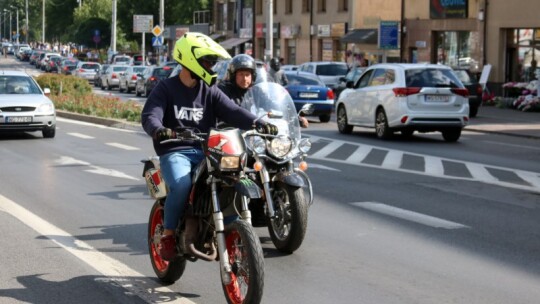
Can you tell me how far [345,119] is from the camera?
25.8 meters

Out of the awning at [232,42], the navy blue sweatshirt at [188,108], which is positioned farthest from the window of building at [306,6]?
the navy blue sweatshirt at [188,108]

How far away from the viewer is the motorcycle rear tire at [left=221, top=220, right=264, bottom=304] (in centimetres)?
640

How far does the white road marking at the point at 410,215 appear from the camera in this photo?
431 inches

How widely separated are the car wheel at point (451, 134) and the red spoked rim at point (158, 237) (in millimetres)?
16401

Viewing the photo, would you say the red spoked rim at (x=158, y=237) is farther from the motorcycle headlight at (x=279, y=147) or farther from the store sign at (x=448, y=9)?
the store sign at (x=448, y=9)

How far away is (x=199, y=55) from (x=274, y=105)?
2895 mm

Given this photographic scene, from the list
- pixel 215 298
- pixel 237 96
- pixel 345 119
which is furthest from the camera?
pixel 345 119

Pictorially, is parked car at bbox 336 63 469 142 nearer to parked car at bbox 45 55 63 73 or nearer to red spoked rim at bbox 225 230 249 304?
red spoked rim at bbox 225 230 249 304

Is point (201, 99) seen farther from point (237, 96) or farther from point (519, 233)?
point (519, 233)

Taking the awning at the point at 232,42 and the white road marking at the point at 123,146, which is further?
the awning at the point at 232,42

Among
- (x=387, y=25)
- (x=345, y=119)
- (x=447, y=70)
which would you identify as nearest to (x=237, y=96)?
(x=447, y=70)

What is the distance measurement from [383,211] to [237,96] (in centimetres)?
256

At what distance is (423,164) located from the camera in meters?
17.8

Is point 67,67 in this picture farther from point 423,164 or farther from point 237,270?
point 237,270
